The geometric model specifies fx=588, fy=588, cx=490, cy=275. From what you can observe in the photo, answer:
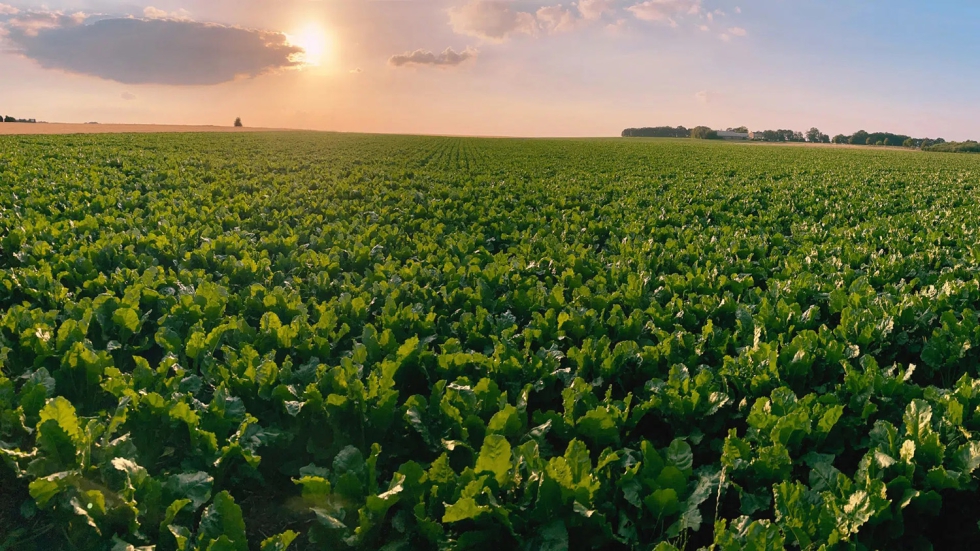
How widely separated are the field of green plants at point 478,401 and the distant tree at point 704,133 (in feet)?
389

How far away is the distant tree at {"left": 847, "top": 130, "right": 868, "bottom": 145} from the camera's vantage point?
111m

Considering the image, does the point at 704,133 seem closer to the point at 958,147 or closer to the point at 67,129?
the point at 958,147

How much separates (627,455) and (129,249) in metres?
6.97

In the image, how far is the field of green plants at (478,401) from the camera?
3.13 metres

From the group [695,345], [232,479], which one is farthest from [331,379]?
[695,345]

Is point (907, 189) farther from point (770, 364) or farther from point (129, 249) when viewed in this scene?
point (129, 249)

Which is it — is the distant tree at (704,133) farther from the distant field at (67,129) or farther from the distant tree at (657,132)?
the distant field at (67,129)

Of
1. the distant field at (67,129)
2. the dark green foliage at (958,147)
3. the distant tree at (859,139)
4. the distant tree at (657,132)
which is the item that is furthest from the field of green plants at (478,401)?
the distant tree at (657,132)

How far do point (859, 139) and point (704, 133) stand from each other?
Answer: 27819 mm

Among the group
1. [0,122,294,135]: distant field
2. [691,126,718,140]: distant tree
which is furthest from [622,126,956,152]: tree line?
[0,122,294,135]: distant field

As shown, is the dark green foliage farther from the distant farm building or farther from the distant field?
the distant field

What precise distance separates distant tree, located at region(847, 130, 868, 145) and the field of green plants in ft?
403

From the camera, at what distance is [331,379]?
4152 mm

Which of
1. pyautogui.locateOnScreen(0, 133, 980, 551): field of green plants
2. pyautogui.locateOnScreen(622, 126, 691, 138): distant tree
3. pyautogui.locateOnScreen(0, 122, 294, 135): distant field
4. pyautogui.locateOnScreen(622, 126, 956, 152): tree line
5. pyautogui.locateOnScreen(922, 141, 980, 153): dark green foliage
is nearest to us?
pyautogui.locateOnScreen(0, 133, 980, 551): field of green plants
